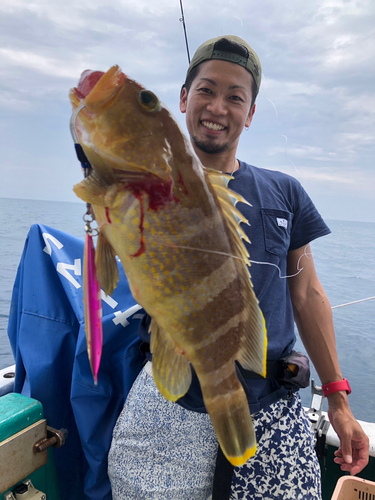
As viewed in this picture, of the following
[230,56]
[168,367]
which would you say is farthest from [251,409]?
[230,56]

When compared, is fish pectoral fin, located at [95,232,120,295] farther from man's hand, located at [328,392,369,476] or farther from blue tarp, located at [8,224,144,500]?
man's hand, located at [328,392,369,476]

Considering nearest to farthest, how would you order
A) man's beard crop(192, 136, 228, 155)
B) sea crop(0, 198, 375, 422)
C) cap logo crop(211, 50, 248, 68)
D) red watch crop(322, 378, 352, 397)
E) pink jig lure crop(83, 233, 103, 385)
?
pink jig lure crop(83, 233, 103, 385) → cap logo crop(211, 50, 248, 68) → man's beard crop(192, 136, 228, 155) → red watch crop(322, 378, 352, 397) → sea crop(0, 198, 375, 422)

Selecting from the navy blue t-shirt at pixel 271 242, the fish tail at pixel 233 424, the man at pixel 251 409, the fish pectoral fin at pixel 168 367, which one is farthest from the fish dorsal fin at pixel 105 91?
the navy blue t-shirt at pixel 271 242

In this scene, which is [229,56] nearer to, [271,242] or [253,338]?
[271,242]

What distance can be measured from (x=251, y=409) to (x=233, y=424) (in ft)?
2.50

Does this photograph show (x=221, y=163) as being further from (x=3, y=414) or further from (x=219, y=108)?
(x=3, y=414)

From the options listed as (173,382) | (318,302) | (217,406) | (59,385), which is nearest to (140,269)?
(173,382)

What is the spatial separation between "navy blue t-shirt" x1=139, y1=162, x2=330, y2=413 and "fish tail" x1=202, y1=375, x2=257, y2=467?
2.34 ft

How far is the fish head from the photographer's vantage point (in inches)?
30.7

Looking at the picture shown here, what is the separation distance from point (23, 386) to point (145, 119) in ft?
5.32

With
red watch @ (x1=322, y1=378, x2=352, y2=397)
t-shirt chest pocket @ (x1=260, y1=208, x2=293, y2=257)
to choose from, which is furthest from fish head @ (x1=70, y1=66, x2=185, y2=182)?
red watch @ (x1=322, y1=378, x2=352, y2=397)

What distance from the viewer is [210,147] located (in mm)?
1713

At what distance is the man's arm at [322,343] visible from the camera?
179cm

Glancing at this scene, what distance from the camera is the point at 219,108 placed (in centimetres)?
159
